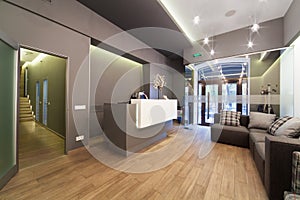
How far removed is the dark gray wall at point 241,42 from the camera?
347cm

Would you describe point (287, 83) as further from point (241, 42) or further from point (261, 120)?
point (241, 42)

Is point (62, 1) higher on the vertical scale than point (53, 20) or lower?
higher

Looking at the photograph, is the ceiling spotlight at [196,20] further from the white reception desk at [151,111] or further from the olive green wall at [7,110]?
the olive green wall at [7,110]

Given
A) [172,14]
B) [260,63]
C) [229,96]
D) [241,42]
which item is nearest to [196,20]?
[172,14]

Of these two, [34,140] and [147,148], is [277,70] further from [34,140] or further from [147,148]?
[34,140]

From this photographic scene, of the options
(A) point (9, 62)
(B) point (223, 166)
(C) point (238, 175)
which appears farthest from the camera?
(B) point (223, 166)

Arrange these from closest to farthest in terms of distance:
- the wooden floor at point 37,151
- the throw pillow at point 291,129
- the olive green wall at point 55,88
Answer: the throw pillow at point 291,129 → the wooden floor at point 37,151 → the olive green wall at point 55,88

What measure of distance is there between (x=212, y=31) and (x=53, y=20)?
4.34 m

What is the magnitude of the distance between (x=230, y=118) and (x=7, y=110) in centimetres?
459

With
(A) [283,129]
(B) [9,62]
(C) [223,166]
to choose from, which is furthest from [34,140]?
(A) [283,129]

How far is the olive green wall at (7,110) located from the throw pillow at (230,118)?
14.4ft

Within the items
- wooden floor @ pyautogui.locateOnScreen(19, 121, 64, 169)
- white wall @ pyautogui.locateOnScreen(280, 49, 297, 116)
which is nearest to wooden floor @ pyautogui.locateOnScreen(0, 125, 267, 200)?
wooden floor @ pyautogui.locateOnScreen(19, 121, 64, 169)

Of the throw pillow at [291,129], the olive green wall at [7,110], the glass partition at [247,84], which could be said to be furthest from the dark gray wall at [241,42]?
the olive green wall at [7,110]

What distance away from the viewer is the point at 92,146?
3033 millimetres
